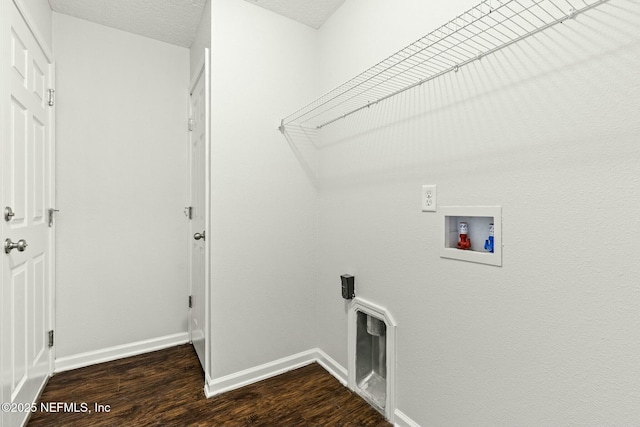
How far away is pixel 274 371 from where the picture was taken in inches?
79.6

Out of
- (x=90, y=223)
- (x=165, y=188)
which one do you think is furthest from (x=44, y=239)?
(x=165, y=188)

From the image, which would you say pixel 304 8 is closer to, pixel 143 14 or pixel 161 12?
pixel 161 12

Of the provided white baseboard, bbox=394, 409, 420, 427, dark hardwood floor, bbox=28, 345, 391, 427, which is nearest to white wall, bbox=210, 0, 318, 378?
dark hardwood floor, bbox=28, 345, 391, 427

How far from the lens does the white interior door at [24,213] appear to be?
1315 mm

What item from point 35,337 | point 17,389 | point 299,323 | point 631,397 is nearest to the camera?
point 631,397

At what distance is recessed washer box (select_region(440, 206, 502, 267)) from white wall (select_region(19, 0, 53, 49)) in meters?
2.22

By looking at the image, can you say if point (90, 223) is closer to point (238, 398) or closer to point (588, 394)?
point (238, 398)

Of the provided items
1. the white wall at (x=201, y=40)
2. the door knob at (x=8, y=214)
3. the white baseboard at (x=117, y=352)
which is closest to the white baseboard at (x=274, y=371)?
the white baseboard at (x=117, y=352)

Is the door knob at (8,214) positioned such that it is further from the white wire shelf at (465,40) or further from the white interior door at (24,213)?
the white wire shelf at (465,40)

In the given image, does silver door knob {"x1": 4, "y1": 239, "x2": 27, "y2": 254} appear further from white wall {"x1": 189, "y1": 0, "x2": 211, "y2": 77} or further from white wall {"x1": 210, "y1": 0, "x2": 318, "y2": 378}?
white wall {"x1": 189, "y1": 0, "x2": 211, "y2": 77}

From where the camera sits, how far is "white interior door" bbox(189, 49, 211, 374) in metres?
1.85

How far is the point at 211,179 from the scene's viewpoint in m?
1.81

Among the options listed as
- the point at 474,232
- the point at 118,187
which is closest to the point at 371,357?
the point at 474,232

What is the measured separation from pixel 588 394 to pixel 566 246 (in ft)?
1.44
